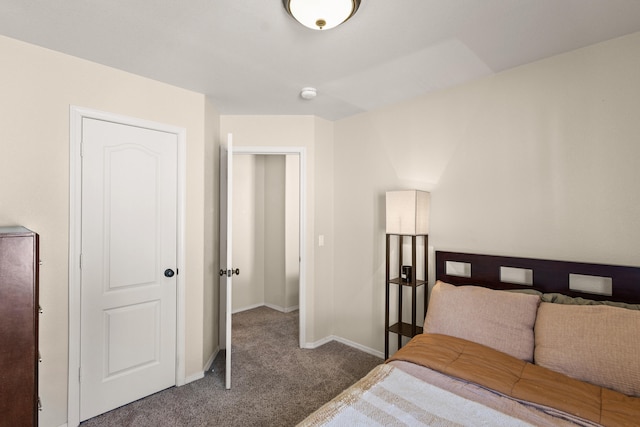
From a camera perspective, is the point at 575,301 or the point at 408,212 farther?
the point at 408,212

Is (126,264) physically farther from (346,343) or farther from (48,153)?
(346,343)

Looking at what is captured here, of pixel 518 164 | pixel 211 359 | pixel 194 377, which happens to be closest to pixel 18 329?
pixel 194 377

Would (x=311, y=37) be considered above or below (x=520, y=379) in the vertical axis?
above

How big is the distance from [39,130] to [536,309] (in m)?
3.25

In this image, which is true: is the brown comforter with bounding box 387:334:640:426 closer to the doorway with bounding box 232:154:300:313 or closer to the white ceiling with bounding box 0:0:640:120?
the white ceiling with bounding box 0:0:640:120

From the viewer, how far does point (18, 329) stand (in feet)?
4.75

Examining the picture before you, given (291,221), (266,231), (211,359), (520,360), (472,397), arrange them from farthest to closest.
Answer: (266,231), (291,221), (211,359), (520,360), (472,397)

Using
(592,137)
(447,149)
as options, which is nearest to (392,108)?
(447,149)

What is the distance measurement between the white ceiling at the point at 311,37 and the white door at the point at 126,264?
59cm

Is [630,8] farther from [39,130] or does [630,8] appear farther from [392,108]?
[39,130]

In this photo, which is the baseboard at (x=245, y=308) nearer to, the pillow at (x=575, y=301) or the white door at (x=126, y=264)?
the white door at (x=126, y=264)

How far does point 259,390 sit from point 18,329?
167cm

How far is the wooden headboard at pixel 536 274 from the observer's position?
182cm

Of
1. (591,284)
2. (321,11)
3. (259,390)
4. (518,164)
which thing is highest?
(321,11)
